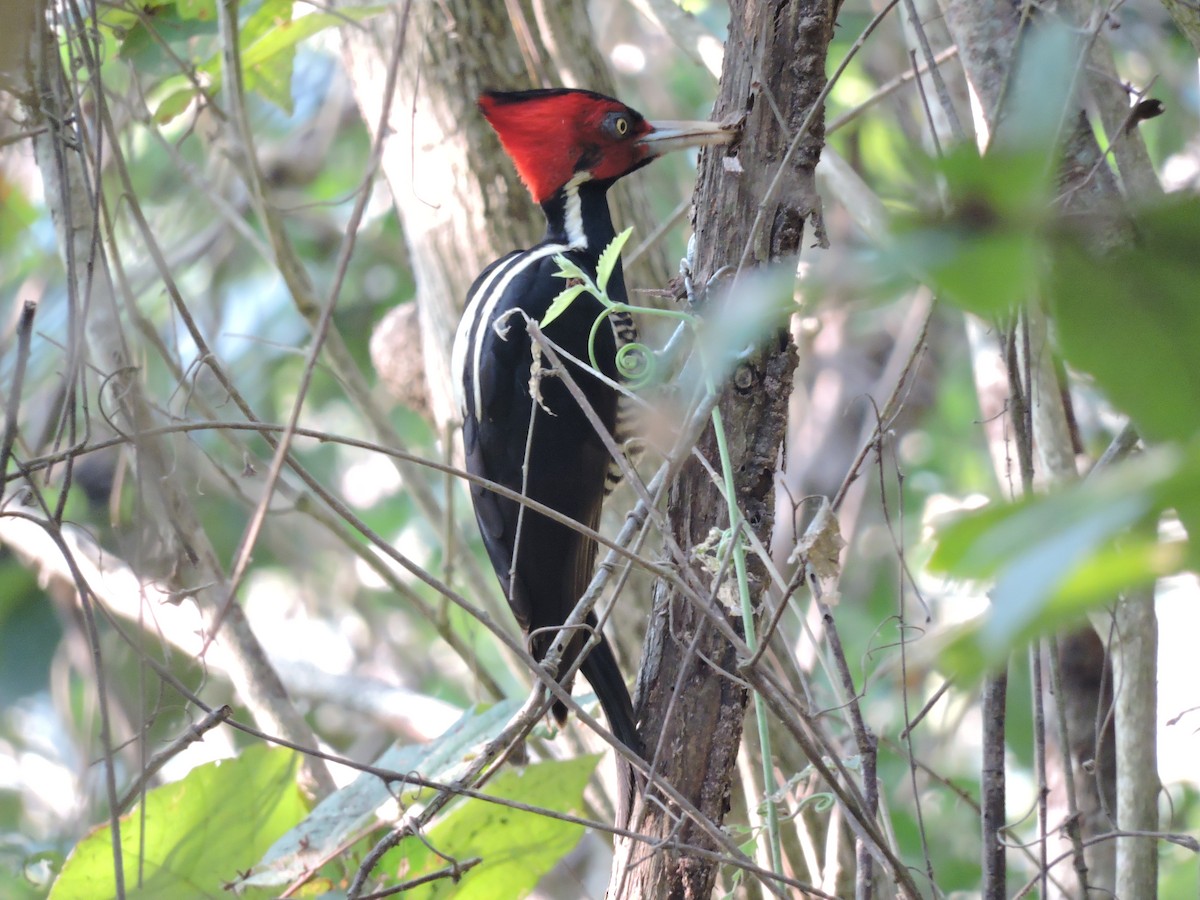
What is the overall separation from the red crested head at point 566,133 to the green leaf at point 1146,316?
2.16 meters

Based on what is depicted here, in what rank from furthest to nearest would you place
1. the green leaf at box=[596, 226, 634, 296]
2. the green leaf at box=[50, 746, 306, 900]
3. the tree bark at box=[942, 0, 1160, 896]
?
the green leaf at box=[50, 746, 306, 900] → the tree bark at box=[942, 0, 1160, 896] → the green leaf at box=[596, 226, 634, 296]

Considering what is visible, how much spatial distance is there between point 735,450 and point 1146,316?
1164 millimetres

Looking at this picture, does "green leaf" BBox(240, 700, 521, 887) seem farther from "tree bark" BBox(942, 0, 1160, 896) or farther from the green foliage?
the green foliage

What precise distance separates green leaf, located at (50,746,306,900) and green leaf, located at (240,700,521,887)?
7cm

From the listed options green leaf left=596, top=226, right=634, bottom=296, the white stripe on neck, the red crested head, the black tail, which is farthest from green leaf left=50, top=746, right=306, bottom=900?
the red crested head

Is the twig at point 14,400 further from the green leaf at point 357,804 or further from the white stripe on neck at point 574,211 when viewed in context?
the white stripe on neck at point 574,211

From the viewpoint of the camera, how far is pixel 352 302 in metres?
5.38

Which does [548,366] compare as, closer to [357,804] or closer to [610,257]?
[357,804]

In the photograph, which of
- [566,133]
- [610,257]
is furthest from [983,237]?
[566,133]

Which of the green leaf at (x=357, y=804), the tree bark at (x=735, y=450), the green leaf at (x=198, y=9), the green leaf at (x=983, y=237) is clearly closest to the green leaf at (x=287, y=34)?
the green leaf at (x=198, y=9)

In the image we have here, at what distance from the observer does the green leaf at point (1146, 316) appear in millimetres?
381

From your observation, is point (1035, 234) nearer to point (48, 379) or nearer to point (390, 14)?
point (390, 14)

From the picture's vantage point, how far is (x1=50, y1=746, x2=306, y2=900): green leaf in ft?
5.82

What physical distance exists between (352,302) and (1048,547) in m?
5.26
